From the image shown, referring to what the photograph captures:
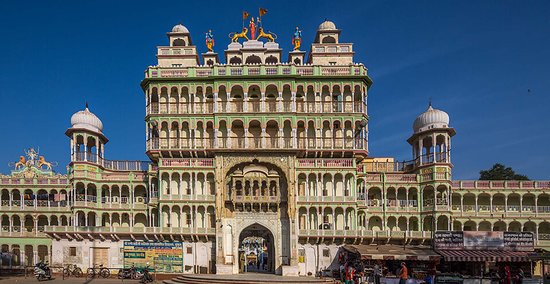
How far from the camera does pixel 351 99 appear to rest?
65.6 meters

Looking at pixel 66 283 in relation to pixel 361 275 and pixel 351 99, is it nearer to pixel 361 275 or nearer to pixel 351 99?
pixel 361 275

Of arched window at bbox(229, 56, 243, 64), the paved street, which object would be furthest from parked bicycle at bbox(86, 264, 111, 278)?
arched window at bbox(229, 56, 243, 64)

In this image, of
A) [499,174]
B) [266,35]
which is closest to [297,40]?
[266,35]

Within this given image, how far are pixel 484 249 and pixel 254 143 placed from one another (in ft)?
91.3

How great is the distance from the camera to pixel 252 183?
62.1 metres

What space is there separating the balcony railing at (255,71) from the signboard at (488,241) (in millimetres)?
21271

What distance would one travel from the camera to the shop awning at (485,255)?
55.5 meters

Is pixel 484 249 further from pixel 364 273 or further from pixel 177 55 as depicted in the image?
pixel 177 55

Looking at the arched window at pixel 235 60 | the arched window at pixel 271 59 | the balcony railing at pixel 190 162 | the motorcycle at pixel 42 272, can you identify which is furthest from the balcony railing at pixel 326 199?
the motorcycle at pixel 42 272

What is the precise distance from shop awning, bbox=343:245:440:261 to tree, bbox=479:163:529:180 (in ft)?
137

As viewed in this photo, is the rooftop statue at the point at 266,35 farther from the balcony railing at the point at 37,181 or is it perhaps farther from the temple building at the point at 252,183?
the balcony railing at the point at 37,181

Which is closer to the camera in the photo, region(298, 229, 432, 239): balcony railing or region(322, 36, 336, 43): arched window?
region(298, 229, 432, 239): balcony railing

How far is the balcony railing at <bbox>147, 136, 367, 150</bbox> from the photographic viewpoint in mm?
63469

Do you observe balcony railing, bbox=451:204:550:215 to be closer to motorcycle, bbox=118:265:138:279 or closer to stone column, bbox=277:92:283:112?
stone column, bbox=277:92:283:112
